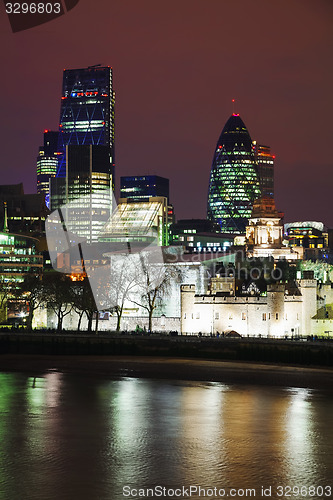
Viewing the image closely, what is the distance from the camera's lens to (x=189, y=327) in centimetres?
9825

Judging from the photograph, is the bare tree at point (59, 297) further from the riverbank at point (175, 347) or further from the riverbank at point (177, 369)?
the riverbank at point (177, 369)

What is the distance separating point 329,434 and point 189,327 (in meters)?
58.0

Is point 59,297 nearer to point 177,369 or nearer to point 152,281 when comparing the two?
point 152,281

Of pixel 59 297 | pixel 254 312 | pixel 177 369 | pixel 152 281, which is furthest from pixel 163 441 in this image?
pixel 152 281

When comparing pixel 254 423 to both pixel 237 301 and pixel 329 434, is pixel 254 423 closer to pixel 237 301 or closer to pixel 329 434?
pixel 329 434

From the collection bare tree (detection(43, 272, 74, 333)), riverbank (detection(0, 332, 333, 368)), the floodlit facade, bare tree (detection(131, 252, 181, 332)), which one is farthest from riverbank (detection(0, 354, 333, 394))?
bare tree (detection(131, 252, 181, 332))

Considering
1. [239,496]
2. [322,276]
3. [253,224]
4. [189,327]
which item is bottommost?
[239,496]

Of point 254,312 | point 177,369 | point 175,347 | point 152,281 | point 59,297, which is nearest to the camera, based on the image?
point 177,369

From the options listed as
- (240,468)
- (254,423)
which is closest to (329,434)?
(254,423)

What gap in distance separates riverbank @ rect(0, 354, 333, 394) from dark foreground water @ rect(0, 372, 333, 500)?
5.11 meters

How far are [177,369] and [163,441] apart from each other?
31325mm

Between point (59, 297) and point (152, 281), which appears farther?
point (152, 281)

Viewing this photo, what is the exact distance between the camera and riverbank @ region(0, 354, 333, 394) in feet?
205

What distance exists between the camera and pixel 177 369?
70312 mm
